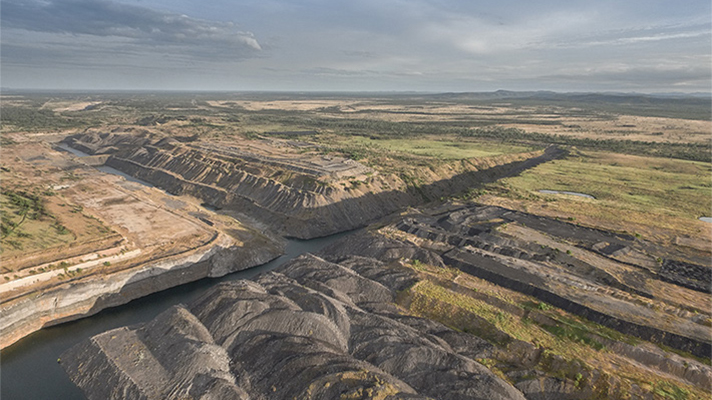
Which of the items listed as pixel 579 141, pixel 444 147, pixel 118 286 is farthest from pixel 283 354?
pixel 579 141

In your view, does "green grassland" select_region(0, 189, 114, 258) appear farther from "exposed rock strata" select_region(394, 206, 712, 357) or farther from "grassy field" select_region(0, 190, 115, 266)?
"exposed rock strata" select_region(394, 206, 712, 357)

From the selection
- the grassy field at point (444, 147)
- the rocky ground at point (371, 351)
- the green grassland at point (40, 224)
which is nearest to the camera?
the rocky ground at point (371, 351)

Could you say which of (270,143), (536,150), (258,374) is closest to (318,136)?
(270,143)

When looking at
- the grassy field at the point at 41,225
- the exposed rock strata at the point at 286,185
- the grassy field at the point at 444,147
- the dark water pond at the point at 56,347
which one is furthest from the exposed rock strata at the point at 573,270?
the grassy field at the point at 444,147

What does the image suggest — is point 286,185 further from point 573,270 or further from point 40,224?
point 573,270

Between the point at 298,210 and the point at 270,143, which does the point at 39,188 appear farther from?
the point at 270,143

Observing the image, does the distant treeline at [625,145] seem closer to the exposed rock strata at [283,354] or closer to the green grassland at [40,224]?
the exposed rock strata at [283,354]
